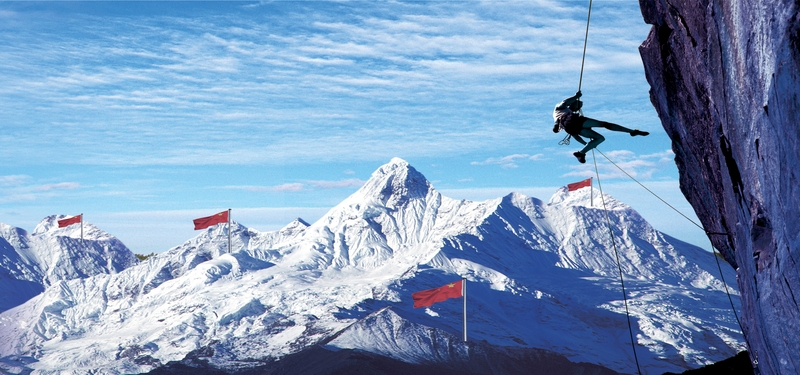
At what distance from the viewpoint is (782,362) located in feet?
47.8

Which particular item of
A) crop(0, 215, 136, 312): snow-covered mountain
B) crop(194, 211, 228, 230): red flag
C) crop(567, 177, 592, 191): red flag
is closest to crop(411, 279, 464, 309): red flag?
crop(194, 211, 228, 230): red flag

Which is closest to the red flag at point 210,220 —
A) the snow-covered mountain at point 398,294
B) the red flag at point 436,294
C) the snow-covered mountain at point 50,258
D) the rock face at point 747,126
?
the snow-covered mountain at point 398,294

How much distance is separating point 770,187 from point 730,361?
18927 millimetres

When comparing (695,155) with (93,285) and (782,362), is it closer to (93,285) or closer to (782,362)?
(782,362)

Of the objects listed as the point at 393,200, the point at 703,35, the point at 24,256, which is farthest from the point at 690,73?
the point at 24,256

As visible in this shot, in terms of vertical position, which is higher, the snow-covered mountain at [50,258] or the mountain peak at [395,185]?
the mountain peak at [395,185]

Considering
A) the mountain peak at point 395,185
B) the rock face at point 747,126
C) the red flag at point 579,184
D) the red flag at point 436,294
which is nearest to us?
the rock face at point 747,126

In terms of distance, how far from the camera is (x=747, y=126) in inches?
552

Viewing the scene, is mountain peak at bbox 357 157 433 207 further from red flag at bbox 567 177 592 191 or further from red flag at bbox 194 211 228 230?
red flag at bbox 194 211 228 230

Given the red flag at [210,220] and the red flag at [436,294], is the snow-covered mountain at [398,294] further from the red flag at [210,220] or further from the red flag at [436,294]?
the red flag at [210,220]

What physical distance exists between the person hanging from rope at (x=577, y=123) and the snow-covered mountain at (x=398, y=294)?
45.7 meters

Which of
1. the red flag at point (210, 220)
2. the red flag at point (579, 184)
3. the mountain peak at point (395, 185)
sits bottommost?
the red flag at point (210, 220)

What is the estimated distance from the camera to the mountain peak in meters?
107

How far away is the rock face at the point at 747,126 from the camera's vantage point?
12102 mm
